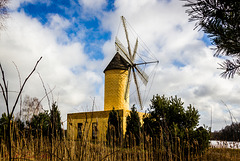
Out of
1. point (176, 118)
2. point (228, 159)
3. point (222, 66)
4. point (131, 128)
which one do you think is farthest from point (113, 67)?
point (222, 66)

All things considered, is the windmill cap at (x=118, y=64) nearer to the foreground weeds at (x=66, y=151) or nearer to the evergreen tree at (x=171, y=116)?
the evergreen tree at (x=171, y=116)

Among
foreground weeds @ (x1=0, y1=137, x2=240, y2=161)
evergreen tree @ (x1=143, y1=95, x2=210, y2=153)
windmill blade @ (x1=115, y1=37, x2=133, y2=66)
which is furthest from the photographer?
windmill blade @ (x1=115, y1=37, x2=133, y2=66)

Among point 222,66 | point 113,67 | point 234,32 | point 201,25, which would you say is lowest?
point 222,66

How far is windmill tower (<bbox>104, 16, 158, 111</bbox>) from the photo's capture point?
571 inches

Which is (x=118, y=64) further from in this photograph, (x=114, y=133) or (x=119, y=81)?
(x=114, y=133)

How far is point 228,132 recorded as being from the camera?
465 cm

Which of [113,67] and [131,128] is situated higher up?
[113,67]

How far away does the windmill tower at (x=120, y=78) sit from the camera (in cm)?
1450

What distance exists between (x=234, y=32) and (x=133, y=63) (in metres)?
13.5

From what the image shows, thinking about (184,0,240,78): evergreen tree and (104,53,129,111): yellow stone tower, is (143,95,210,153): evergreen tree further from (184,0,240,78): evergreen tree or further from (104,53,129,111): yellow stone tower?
(104,53,129,111): yellow stone tower

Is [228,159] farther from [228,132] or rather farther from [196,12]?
[196,12]

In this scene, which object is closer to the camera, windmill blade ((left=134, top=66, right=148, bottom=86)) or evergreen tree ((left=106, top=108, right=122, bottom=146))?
evergreen tree ((left=106, top=108, right=122, bottom=146))

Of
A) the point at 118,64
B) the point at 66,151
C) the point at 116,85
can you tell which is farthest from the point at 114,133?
the point at 118,64

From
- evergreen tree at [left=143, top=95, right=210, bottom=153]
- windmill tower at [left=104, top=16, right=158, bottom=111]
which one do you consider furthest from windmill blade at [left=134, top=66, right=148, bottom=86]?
evergreen tree at [left=143, top=95, right=210, bottom=153]
